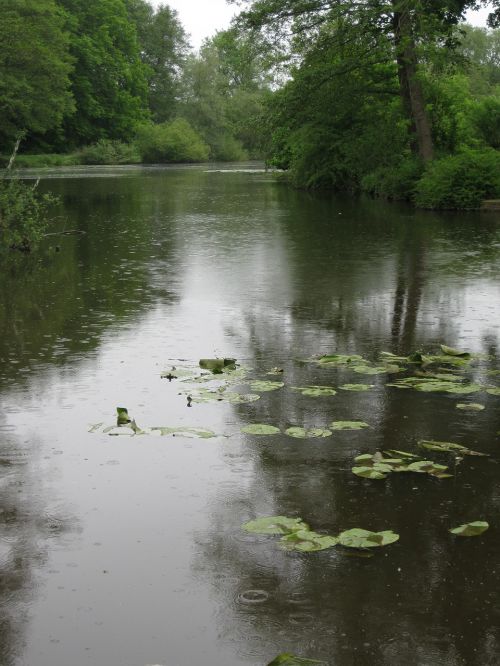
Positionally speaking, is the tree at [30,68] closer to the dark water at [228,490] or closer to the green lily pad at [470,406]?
the dark water at [228,490]

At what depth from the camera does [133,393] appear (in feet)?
24.8

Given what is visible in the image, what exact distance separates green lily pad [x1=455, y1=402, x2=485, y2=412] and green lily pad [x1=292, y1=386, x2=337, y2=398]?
990 millimetres

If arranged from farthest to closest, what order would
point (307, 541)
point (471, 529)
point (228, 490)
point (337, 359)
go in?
point (337, 359) → point (228, 490) → point (471, 529) → point (307, 541)

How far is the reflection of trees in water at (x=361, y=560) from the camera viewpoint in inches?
150

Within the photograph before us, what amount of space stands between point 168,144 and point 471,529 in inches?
3325

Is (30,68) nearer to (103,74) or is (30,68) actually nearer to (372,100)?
(103,74)

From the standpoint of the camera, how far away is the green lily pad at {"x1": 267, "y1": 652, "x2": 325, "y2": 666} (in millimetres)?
3549

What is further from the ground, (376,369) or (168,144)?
(168,144)

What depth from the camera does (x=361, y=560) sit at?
4.53m

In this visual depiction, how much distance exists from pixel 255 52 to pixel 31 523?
30.9 m

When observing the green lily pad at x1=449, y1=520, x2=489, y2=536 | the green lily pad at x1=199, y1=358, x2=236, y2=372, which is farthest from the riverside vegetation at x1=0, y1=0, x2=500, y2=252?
the green lily pad at x1=449, y1=520, x2=489, y2=536

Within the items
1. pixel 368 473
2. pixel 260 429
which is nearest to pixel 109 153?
pixel 260 429

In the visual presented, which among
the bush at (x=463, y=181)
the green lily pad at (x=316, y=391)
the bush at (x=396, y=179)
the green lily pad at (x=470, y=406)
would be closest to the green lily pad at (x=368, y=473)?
the green lily pad at (x=470, y=406)

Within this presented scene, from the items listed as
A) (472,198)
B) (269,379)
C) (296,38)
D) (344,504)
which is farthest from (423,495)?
(296,38)
